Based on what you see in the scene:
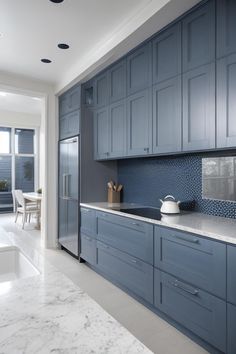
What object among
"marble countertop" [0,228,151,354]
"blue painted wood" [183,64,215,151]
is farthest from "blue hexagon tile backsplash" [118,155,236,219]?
"marble countertop" [0,228,151,354]

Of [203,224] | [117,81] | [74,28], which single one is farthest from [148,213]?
[74,28]

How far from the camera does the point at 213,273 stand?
5.98ft

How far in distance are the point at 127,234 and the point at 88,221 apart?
0.94m

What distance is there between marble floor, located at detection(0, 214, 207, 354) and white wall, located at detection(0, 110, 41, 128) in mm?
5363

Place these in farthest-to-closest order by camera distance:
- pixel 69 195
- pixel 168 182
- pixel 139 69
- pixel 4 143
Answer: pixel 4 143
pixel 69 195
pixel 168 182
pixel 139 69

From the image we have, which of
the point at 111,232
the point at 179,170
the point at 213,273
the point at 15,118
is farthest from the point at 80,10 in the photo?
the point at 15,118

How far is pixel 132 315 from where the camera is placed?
7.88 feet

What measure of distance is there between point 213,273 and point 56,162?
3.35 m

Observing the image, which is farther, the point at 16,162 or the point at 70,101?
the point at 16,162

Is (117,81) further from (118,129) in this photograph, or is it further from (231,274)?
(231,274)

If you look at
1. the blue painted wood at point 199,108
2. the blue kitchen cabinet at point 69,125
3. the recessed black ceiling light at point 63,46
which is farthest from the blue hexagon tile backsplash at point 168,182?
the recessed black ceiling light at point 63,46

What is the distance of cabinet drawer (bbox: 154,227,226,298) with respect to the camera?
1779 millimetres

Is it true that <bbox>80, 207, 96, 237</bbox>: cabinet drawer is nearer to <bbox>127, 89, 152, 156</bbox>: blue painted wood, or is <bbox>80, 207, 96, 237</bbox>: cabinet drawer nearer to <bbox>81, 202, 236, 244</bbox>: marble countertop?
A: <bbox>81, 202, 236, 244</bbox>: marble countertop

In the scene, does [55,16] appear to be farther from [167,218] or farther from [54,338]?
Answer: [54,338]
